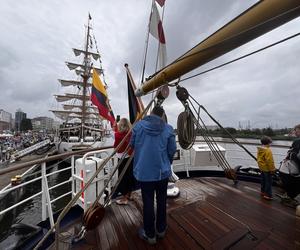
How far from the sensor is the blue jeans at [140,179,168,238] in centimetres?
184

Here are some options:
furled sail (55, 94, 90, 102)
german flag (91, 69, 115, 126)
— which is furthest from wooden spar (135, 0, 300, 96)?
furled sail (55, 94, 90, 102)

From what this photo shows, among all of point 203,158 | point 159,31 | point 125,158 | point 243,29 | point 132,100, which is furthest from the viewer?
point 203,158

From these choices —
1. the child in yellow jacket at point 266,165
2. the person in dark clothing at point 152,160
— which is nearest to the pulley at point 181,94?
the person in dark clothing at point 152,160

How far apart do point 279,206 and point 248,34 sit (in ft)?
9.36

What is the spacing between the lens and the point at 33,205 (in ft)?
29.7

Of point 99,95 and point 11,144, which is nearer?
point 99,95

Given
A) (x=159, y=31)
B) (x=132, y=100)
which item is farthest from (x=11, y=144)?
(x=159, y=31)

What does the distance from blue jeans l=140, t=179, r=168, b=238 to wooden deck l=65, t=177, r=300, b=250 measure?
17 cm

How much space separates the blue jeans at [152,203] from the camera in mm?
1841

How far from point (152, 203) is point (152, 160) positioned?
1.54ft

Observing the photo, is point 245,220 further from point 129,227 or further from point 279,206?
point 129,227

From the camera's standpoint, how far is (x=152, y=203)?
1.87m

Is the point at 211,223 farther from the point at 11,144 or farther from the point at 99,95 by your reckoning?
the point at 11,144

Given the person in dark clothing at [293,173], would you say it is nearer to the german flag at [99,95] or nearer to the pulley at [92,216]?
the pulley at [92,216]
